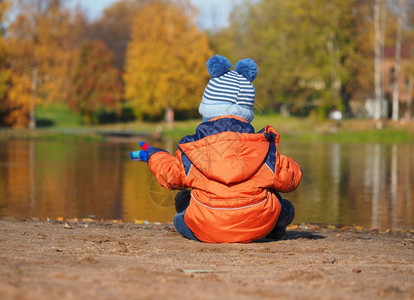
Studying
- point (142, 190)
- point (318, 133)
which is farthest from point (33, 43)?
point (142, 190)

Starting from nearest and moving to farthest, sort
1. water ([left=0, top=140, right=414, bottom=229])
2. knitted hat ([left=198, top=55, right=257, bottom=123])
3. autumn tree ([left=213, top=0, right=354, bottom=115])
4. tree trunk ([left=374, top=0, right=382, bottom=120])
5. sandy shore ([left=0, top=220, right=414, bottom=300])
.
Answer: sandy shore ([left=0, top=220, right=414, bottom=300]) < knitted hat ([left=198, top=55, right=257, bottom=123]) < water ([left=0, top=140, right=414, bottom=229]) < tree trunk ([left=374, top=0, right=382, bottom=120]) < autumn tree ([left=213, top=0, right=354, bottom=115])

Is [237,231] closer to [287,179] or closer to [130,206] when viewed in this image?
[287,179]

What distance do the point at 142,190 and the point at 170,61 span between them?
38.0 m

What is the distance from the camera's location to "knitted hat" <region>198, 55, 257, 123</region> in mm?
6691

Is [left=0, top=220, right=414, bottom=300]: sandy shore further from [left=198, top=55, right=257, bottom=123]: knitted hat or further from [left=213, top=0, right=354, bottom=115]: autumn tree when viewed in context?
[left=213, top=0, right=354, bottom=115]: autumn tree

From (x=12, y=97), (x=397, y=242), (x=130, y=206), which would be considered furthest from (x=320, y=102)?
(x=397, y=242)

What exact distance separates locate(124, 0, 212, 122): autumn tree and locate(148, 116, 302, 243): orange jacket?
149 ft

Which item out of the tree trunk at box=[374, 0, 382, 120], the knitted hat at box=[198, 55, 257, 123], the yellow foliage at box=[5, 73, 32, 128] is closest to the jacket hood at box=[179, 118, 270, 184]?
the knitted hat at box=[198, 55, 257, 123]

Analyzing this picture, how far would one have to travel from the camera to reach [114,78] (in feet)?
193

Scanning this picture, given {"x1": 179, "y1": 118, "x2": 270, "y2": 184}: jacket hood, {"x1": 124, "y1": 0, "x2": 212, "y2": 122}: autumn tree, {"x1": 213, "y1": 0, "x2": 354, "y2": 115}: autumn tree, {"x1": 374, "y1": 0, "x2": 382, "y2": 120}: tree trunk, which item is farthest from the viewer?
{"x1": 124, "y1": 0, "x2": 212, "y2": 122}: autumn tree

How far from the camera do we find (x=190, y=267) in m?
5.20

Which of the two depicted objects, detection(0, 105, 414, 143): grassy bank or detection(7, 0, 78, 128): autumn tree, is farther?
detection(7, 0, 78, 128): autumn tree

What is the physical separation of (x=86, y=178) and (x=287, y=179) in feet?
41.5

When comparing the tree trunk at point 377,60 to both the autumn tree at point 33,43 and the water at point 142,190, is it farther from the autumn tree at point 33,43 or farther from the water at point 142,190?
the autumn tree at point 33,43
